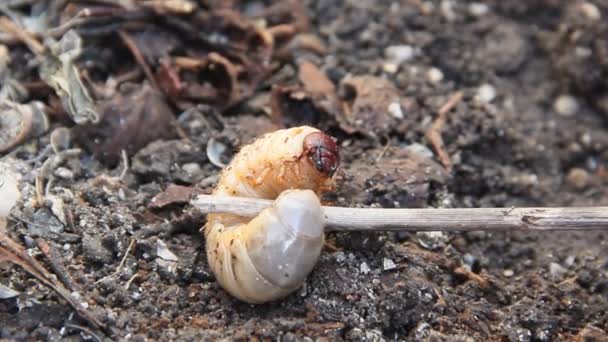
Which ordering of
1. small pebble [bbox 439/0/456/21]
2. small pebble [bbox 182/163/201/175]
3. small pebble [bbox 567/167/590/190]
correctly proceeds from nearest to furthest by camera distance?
1. small pebble [bbox 182/163/201/175]
2. small pebble [bbox 567/167/590/190]
3. small pebble [bbox 439/0/456/21]

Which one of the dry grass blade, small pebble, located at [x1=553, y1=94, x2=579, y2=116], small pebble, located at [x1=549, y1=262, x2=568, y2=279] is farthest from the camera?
small pebble, located at [x1=553, y1=94, x2=579, y2=116]

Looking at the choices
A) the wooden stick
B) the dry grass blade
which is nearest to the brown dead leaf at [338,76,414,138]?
the wooden stick

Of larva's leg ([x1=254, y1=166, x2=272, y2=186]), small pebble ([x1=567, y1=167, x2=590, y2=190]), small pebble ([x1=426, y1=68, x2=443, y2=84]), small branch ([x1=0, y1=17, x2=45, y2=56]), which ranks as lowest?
small pebble ([x1=567, y1=167, x2=590, y2=190])

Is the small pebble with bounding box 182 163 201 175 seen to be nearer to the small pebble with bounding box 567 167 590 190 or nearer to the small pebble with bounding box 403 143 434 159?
the small pebble with bounding box 403 143 434 159

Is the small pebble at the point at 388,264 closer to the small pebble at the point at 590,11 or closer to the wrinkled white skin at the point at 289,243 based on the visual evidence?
the wrinkled white skin at the point at 289,243

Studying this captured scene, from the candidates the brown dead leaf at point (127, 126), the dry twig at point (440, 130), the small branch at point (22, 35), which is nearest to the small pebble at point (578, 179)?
the dry twig at point (440, 130)

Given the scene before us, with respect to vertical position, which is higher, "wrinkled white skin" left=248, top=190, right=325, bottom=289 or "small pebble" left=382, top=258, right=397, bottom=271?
"wrinkled white skin" left=248, top=190, right=325, bottom=289

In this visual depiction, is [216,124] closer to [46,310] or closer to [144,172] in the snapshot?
[144,172]
